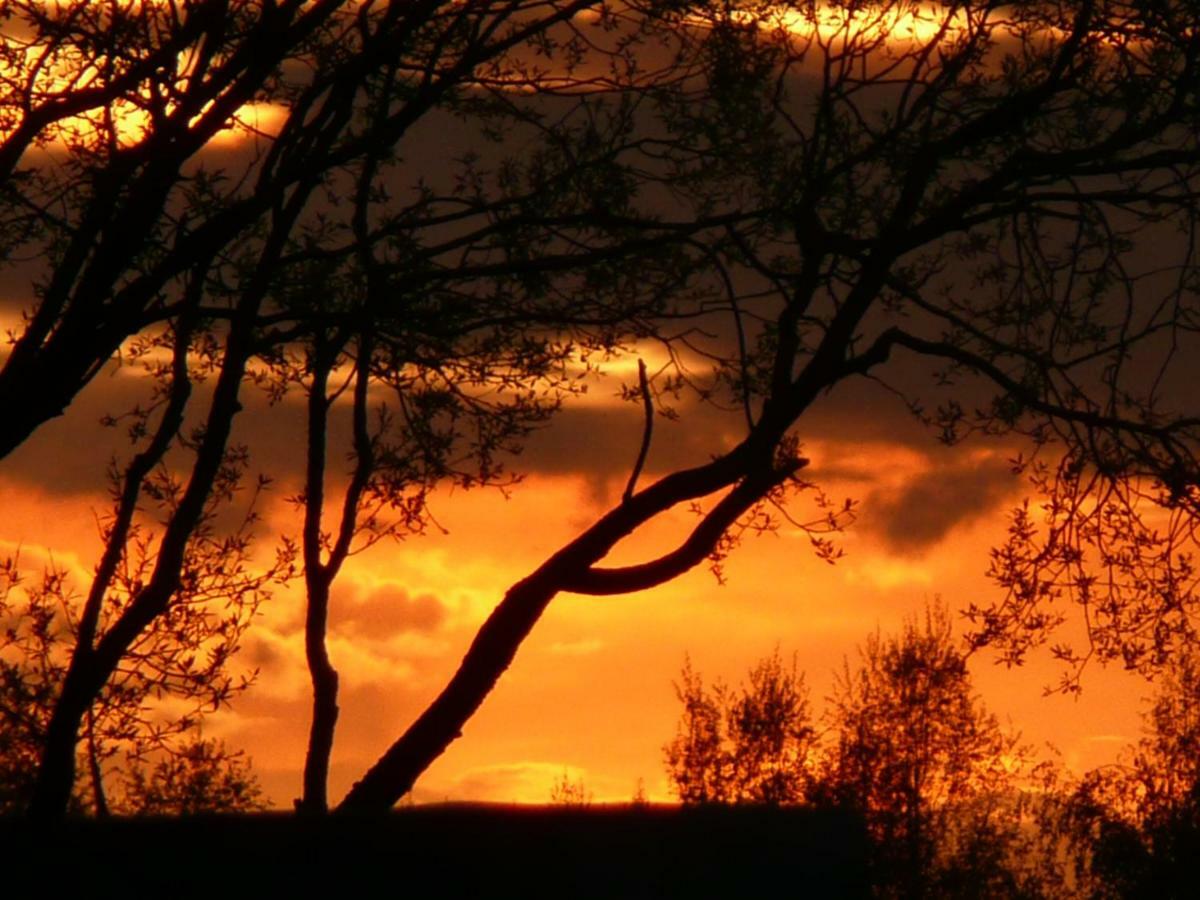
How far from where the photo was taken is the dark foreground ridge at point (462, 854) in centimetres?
1007

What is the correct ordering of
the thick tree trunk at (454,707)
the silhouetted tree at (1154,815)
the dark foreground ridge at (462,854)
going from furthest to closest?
the silhouetted tree at (1154,815), the thick tree trunk at (454,707), the dark foreground ridge at (462,854)

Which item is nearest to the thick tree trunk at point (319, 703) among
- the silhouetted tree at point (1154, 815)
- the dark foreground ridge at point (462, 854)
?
the dark foreground ridge at point (462, 854)

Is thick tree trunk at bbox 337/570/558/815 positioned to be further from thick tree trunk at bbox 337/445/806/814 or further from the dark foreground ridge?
the dark foreground ridge

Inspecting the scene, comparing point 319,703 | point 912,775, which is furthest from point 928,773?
point 319,703

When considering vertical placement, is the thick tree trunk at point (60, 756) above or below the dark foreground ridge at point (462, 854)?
above

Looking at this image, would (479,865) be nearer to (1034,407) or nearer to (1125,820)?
(1034,407)

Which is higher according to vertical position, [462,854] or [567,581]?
[567,581]

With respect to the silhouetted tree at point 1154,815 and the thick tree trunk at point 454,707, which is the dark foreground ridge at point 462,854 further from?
the silhouetted tree at point 1154,815

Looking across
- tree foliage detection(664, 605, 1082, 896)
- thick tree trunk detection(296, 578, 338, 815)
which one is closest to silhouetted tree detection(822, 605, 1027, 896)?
tree foliage detection(664, 605, 1082, 896)

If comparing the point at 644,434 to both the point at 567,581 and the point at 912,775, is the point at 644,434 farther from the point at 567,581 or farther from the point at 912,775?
the point at 912,775

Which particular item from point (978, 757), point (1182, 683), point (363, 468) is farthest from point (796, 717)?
point (363, 468)

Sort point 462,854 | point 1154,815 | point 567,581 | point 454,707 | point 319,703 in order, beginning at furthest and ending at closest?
point 1154,815 < point 319,703 < point 567,581 < point 454,707 < point 462,854

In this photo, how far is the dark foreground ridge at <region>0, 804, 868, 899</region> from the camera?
33.0ft

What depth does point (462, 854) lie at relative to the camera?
11.4 meters
